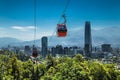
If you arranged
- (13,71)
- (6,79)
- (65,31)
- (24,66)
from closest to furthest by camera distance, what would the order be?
(65,31), (6,79), (13,71), (24,66)

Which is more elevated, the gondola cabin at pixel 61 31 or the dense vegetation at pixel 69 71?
the gondola cabin at pixel 61 31

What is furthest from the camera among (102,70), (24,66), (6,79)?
(24,66)

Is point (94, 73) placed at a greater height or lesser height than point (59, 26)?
lesser

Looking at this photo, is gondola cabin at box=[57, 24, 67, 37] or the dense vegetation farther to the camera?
the dense vegetation

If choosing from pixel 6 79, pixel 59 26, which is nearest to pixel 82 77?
pixel 6 79

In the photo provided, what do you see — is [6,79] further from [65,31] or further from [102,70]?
[65,31]

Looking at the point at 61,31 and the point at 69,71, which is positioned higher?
the point at 61,31

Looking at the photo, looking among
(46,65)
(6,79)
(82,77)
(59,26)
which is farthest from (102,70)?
(59,26)

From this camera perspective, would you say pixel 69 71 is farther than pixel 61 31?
Yes

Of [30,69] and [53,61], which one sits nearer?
[30,69]

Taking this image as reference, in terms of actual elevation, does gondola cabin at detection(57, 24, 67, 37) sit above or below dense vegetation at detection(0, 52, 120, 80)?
above

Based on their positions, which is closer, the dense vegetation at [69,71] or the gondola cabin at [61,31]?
the gondola cabin at [61,31]
